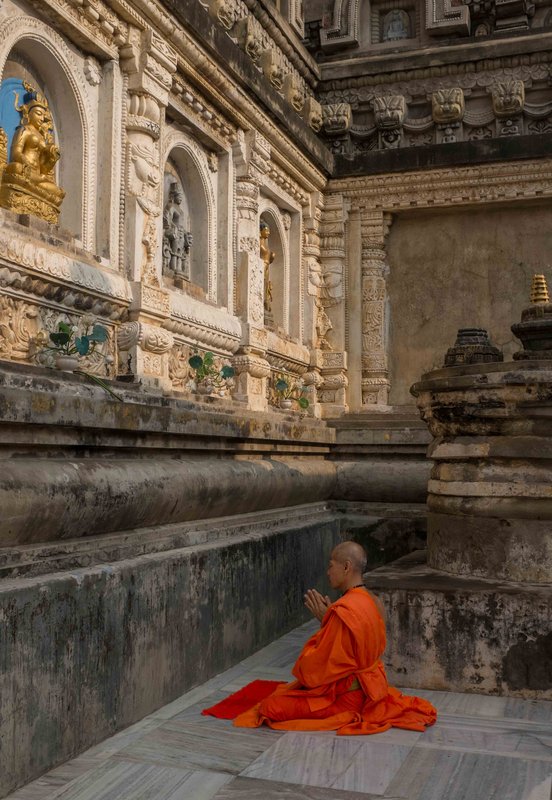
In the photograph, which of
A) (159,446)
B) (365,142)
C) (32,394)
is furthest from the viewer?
(365,142)

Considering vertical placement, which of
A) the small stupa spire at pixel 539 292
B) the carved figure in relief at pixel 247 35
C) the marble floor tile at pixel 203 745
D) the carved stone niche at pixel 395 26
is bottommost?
the marble floor tile at pixel 203 745

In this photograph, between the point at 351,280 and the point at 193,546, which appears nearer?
the point at 193,546

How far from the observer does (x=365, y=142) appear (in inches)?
472

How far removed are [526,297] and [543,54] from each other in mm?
3166

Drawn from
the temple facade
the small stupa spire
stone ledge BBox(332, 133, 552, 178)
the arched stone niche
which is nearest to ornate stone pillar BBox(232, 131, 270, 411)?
the temple facade

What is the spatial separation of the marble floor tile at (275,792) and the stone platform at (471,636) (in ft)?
4.85

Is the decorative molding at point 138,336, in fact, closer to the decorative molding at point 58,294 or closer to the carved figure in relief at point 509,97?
the decorative molding at point 58,294

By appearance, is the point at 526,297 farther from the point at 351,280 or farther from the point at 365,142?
the point at 365,142

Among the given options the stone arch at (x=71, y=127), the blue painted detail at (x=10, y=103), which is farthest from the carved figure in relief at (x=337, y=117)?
the blue painted detail at (x=10, y=103)

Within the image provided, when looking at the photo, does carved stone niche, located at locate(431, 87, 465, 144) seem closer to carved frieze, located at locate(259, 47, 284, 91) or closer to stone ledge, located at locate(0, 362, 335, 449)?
carved frieze, located at locate(259, 47, 284, 91)

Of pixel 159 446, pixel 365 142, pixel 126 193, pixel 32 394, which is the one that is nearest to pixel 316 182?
pixel 365 142

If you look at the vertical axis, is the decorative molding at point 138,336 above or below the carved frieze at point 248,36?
below

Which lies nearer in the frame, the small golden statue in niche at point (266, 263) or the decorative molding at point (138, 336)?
the decorative molding at point (138, 336)

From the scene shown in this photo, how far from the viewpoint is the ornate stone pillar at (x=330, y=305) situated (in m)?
11.7
